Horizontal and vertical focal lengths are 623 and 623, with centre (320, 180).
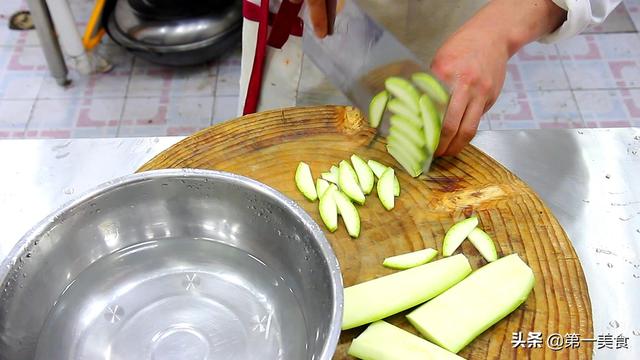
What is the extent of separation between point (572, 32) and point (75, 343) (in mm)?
807

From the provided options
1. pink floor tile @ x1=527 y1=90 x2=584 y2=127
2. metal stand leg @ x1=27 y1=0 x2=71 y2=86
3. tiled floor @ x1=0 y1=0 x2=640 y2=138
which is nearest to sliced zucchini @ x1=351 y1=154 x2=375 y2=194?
tiled floor @ x1=0 y1=0 x2=640 y2=138

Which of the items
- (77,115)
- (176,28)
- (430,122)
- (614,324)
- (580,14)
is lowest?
(77,115)

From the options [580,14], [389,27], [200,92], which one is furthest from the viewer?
[200,92]

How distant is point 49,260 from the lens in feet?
2.49

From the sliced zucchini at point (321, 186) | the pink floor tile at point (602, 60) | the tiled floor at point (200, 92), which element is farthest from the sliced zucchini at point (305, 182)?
the pink floor tile at point (602, 60)

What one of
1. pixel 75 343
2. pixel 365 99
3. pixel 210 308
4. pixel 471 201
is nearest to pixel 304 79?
pixel 365 99

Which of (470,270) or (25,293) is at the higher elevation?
(25,293)

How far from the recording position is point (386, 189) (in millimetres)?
949

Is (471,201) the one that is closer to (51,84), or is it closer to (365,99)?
(365,99)

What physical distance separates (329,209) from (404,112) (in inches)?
7.2

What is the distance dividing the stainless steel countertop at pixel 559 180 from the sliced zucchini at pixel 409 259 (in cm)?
24

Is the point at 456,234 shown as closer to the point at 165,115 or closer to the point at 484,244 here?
the point at 484,244

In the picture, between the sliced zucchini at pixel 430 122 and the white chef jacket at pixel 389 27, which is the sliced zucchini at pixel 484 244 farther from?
the white chef jacket at pixel 389 27

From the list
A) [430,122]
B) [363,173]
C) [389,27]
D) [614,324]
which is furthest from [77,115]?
[614,324]
